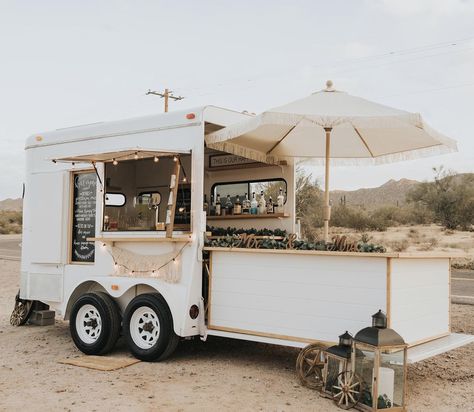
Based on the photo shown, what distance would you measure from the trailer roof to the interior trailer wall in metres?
1.13

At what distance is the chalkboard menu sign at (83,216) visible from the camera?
27.7 ft

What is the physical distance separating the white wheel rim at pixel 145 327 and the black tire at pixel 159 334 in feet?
0.05

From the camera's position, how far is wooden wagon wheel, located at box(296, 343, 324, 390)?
237 inches

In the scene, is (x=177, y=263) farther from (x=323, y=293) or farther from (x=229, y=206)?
(x=229, y=206)

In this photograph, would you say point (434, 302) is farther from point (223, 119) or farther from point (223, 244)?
point (223, 119)

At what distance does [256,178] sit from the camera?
9.20 m

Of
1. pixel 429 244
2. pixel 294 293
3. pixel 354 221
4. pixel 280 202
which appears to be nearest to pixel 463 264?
pixel 429 244

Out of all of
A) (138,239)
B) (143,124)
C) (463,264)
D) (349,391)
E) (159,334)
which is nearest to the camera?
(349,391)

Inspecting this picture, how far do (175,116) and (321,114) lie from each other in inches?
74.4

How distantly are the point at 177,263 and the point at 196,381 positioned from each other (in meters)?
1.49

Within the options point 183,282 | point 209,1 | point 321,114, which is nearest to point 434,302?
point 321,114

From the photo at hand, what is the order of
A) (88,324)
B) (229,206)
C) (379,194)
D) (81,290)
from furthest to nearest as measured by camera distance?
(379,194) → (229,206) → (81,290) → (88,324)

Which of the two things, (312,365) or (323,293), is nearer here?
(312,365)

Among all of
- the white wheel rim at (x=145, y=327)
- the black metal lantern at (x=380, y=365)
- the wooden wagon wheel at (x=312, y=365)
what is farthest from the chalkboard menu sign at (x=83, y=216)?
the black metal lantern at (x=380, y=365)
